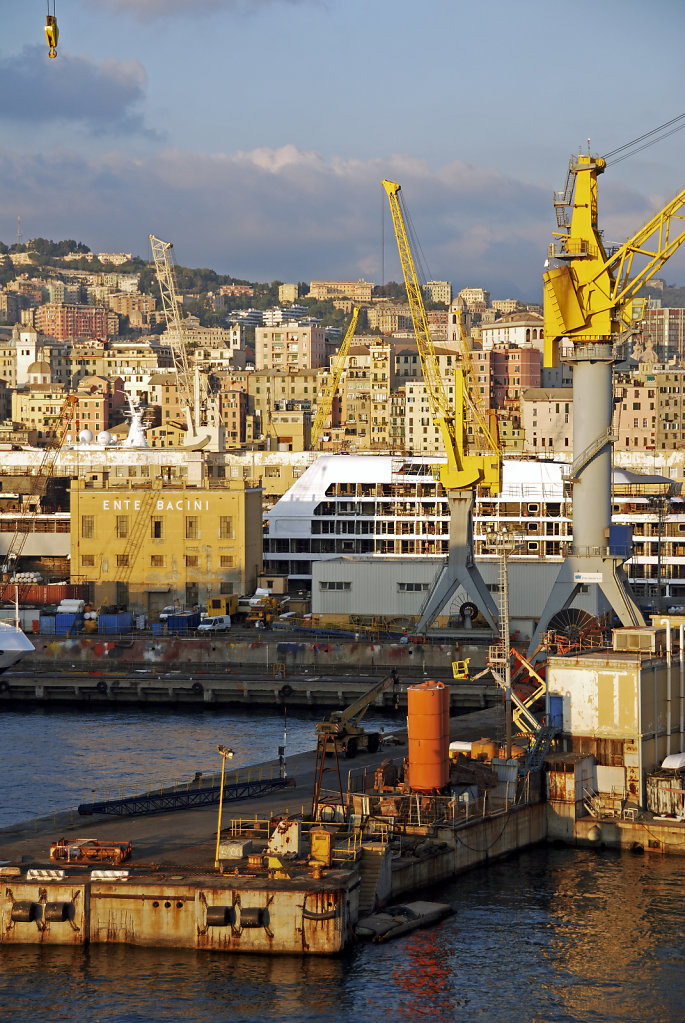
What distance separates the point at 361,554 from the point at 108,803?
140 feet

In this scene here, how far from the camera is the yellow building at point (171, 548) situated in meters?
73.2

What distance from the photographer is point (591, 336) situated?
49.4 metres

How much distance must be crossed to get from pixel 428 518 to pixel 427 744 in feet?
137

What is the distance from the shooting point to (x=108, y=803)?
35.6 meters

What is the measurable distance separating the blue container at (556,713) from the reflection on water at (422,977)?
6.97 metres

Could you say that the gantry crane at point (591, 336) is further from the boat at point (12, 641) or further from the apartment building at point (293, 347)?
the apartment building at point (293, 347)

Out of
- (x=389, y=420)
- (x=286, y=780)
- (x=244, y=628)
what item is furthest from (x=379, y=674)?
(x=389, y=420)

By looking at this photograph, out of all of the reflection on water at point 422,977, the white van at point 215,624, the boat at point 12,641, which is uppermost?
the boat at point 12,641

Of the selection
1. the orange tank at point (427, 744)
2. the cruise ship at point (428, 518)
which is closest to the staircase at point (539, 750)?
the orange tank at point (427, 744)

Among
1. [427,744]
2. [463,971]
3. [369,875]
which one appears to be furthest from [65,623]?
[463,971]

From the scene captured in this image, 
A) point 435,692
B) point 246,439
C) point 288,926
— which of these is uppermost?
point 246,439

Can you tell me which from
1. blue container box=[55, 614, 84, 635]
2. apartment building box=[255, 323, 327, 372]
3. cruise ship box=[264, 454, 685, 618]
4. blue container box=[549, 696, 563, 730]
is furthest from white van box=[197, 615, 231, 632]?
apartment building box=[255, 323, 327, 372]

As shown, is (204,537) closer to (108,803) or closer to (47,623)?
(47,623)

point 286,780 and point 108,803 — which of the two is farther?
point 286,780
